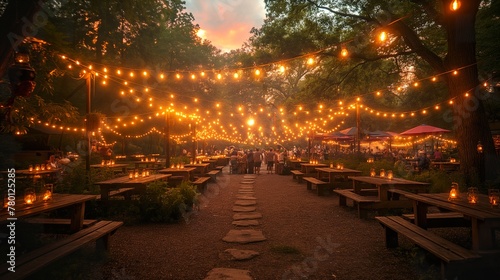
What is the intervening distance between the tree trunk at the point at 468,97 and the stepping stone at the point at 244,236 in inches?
323

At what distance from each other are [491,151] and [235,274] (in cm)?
1044

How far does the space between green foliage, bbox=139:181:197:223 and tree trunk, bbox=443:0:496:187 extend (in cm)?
948

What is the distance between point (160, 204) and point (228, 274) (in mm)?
3559

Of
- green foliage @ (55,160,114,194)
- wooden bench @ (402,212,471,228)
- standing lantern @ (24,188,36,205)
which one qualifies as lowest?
wooden bench @ (402,212,471,228)

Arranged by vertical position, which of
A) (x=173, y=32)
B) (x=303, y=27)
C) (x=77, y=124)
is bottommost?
(x=77, y=124)

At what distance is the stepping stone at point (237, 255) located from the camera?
4.28 meters

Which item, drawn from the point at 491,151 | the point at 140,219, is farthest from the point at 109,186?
the point at 491,151

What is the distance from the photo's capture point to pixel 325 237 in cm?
540

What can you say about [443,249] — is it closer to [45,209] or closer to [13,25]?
[45,209]

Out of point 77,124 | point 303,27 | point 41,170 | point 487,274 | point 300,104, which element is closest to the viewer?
point 487,274

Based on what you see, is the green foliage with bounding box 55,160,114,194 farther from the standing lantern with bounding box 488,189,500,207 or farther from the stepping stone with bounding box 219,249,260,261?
the standing lantern with bounding box 488,189,500,207

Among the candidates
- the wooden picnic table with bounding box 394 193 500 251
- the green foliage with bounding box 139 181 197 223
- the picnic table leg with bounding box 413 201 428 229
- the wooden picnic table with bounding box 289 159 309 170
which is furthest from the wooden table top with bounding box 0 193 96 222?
the wooden picnic table with bounding box 289 159 309 170

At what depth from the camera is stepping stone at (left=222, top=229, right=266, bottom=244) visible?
16.9 feet

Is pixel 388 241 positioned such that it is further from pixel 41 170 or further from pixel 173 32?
pixel 173 32
